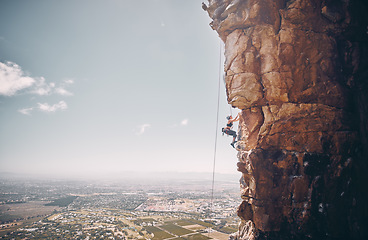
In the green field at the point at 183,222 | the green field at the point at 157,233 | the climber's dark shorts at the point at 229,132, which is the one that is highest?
the climber's dark shorts at the point at 229,132

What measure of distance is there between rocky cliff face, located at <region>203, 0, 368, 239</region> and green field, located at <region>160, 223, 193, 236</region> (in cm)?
4533

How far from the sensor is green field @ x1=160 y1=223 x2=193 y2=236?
4915cm

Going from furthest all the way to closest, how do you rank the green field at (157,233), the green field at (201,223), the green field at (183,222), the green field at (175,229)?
the green field at (183,222)
the green field at (201,223)
the green field at (175,229)
the green field at (157,233)

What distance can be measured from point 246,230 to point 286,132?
244 inches

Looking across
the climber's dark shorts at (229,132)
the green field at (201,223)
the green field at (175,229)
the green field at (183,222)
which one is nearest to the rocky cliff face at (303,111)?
the climber's dark shorts at (229,132)

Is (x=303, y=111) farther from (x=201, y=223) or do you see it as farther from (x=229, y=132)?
(x=201, y=223)

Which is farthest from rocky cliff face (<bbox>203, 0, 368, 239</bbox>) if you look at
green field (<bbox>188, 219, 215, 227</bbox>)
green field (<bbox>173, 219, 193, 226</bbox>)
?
green field (<bbox>173, 219, 193, 226</bbox>)

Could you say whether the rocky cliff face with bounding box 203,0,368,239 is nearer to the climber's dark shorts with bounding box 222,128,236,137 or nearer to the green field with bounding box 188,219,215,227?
the climber's dark shorts with bounding box 222,128,236,137

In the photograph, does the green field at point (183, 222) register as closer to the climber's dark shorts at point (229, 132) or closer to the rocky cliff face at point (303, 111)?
the climber's dark shorts at point (229, 132)

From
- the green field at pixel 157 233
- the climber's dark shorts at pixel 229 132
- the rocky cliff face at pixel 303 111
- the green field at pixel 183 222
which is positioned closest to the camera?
the rocky cliff face at pixel 303 111

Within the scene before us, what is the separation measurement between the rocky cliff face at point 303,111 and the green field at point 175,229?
45326mm

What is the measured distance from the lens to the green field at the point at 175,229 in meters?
49.1

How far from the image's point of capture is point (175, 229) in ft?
173

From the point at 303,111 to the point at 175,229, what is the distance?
54.4m
